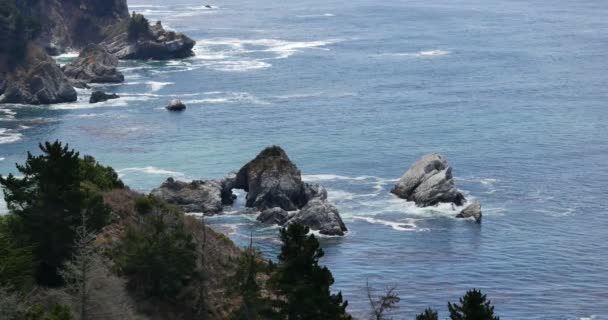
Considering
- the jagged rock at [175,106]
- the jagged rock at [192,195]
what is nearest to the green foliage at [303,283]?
the jagged rock at [192,195]

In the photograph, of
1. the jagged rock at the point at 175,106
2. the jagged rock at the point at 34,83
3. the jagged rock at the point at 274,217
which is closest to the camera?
the jagged rock at the point at 274,217

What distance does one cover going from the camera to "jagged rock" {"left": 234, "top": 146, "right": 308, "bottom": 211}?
118000mm

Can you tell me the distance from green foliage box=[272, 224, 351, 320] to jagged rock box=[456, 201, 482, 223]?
56.7m

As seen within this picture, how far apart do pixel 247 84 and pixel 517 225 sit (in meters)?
91.9

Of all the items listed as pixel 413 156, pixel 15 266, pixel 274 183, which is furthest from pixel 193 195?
pixel 15 266

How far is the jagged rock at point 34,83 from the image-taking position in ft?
592

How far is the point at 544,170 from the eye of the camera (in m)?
134

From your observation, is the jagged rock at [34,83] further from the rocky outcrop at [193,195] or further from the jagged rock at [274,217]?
the jagged rock at [274,217]

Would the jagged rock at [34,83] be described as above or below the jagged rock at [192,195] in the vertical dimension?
above

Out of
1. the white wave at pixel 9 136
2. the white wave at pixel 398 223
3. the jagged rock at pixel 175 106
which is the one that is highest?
the jagged rock at pixel 175 106

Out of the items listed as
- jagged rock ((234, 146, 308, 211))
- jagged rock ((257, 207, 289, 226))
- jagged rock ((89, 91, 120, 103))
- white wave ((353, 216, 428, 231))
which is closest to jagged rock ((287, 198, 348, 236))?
jagged rock ((257, 207, 289, 226))

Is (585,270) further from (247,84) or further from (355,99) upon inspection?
(247,84)

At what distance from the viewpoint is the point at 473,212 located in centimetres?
11469

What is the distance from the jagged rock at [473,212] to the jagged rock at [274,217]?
1881 centimetres
